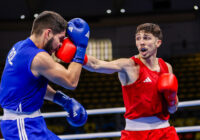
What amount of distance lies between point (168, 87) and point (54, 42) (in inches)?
38.4

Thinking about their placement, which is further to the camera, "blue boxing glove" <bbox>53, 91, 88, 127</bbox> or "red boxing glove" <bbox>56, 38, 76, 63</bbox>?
"blue boxing glove" <bbox>53, 91, 88, 127</bbox>

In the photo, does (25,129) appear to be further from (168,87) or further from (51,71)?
(168,87)

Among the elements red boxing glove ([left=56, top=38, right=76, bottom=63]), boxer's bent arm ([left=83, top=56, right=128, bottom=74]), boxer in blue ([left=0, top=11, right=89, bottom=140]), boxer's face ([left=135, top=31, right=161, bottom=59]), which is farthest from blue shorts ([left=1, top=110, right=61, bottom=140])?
boxer's face ([left=135, top=31, right=161, bottom=59])

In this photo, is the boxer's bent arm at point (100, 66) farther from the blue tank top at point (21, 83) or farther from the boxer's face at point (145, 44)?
the blue tank top at point (21, 83)

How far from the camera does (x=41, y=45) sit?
1.89 meters

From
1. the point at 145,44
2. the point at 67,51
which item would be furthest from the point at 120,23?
the point at 67,51

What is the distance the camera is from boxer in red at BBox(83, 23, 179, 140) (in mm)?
2424

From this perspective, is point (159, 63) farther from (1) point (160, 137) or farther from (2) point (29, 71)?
(2) point (29, 71)

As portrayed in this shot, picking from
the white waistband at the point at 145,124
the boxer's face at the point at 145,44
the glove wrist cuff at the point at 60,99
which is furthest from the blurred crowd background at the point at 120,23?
the glove wrist cuff at the point at 60,99

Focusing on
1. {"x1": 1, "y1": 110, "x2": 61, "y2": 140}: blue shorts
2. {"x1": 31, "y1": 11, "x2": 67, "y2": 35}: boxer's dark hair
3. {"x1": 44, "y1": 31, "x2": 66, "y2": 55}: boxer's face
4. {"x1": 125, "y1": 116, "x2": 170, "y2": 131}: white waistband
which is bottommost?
{"x1": 125, "y1": 116, "x2": 170, "y2": 131}: white waistband

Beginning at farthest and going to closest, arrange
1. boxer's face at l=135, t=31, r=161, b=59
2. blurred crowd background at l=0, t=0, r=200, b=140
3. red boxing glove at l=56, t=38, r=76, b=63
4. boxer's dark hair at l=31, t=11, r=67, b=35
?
blurred crowd background at l=0, t=0, r=200, b=140
boxer's face at l=135, t=31, r=161, b=59
red boxing glove at l=56, t=38, r=76, b=63
boxer's dark hair at l=31, t=11, r=67, b=35

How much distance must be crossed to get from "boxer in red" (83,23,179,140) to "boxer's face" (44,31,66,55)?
0.50 meters

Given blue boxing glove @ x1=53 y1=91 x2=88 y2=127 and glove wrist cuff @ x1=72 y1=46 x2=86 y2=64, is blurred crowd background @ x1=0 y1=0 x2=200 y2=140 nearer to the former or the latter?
blue boxing glove @ x1=53 y1=91 x2=88 y2=127

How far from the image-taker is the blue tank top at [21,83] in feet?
5.89
